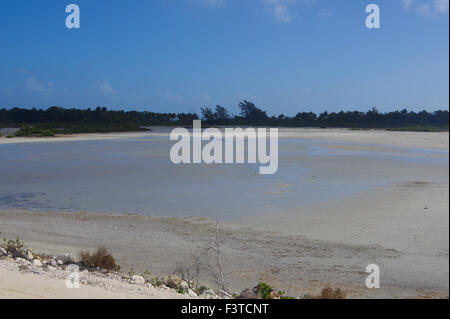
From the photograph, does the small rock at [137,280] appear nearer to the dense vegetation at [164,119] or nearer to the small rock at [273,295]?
the small rock at [273,295]

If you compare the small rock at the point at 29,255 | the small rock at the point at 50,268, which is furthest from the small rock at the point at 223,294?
the small rock at the point at 29,255

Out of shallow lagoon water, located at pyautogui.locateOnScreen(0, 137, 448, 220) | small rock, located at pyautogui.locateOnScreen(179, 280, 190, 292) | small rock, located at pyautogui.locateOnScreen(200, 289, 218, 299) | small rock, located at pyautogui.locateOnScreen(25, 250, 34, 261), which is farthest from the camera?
shallow lagoon water, located at pyautogui.locateOnScreen(0, 137, 448, 220)

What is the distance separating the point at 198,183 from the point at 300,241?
5323 mm

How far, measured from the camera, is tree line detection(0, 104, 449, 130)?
134 ft

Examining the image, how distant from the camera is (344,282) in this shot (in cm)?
514

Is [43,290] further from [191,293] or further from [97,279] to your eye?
[191,293]

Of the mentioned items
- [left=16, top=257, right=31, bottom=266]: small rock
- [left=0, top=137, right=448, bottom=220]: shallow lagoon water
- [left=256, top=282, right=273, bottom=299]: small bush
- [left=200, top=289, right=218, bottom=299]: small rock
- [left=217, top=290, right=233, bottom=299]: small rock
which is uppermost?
[left=0, top=137, right=448, bottom=220]: shallow lagoon water

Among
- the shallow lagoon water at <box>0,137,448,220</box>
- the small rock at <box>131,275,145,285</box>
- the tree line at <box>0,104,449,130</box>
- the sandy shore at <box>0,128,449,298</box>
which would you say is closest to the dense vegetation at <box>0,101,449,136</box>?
the tree line at <box>0,104,449,130</box>

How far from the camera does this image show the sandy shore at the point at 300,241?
17.2 feet

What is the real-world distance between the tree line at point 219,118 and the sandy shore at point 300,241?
66.9 ft

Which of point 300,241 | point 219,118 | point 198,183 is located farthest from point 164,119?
point 300,241

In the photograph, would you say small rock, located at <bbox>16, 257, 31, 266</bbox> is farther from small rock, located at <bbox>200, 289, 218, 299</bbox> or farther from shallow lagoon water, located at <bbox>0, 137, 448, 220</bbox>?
shallow lagoon water, located at <bbox>0, 137, 448, 220</bbox>
